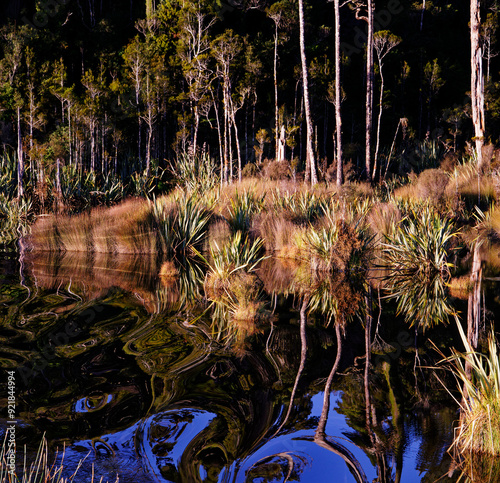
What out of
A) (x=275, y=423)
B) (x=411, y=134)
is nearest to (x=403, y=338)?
(x=275, y=423)

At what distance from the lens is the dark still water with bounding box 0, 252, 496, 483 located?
9.58 ft

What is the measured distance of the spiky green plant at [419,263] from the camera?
24.0 ft

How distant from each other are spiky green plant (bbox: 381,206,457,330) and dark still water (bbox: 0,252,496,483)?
3.20 ft

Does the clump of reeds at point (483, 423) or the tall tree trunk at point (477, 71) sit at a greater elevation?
the tall tree trunk at point (477, 71)

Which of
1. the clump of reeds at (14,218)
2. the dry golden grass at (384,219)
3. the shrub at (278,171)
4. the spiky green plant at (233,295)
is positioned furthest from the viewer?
the shrub at (278,171)

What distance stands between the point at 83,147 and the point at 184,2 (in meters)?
10.5

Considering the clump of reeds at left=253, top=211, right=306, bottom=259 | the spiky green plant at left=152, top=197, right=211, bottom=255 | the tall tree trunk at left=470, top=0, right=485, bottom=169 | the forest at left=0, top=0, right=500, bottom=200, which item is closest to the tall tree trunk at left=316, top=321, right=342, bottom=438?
the clump of reeds at left=253, top=211, right=306, bottom=259

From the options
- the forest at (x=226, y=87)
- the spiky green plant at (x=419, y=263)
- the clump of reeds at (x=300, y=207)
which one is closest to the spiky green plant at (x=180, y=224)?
the clump of reeds at (x=300, y=207)

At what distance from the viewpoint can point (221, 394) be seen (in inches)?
152

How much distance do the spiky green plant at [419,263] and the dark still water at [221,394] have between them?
98cm

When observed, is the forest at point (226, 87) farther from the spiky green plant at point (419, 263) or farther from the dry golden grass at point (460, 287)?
the dry golden grass at point (460, 287)

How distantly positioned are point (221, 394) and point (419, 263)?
6.17m

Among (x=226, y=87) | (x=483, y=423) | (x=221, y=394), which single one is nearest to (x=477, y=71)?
(x=483, y=423)

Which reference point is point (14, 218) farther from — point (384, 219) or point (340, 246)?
point (384, 219)
